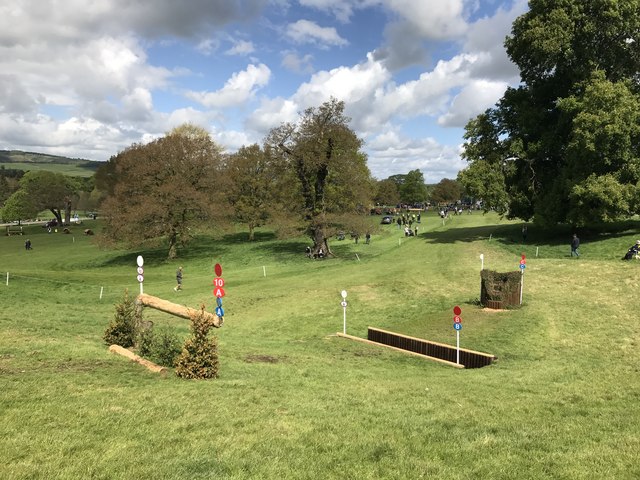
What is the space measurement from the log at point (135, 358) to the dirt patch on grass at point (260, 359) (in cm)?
312

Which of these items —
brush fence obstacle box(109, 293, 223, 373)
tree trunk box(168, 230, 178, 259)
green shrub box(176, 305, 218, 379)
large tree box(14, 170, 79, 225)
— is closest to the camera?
green shrub box(176, 305, 218, 379)

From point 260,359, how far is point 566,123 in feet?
113

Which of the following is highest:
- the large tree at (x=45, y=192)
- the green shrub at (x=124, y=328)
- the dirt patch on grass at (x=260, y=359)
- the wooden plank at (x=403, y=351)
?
the large tree at (x=45, y=192)

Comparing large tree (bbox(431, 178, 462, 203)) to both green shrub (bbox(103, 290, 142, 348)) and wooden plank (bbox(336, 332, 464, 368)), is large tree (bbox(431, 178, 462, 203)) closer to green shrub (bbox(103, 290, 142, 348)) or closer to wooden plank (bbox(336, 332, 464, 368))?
wooden plank (bbox(336, 332, 464, 368))

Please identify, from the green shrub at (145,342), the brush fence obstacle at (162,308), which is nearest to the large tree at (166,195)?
the brush fence obstacle at (162,308)

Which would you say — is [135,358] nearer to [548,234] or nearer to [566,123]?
[566,123]

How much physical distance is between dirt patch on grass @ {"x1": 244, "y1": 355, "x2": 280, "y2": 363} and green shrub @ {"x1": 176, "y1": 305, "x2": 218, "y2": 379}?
2.63 m

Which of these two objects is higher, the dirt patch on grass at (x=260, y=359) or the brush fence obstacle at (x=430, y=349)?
the dirt patch on grass at (x=260, y=359)

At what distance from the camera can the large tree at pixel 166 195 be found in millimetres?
45656

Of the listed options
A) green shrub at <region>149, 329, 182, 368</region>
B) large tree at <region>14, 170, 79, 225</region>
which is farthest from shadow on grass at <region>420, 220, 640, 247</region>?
large tree at <region>14, 170, 79, 225</region>

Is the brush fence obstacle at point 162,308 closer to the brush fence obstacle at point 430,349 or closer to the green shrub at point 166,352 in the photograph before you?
the green shrub at point 166,352

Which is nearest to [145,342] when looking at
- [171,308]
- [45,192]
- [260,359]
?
→ [171,308]

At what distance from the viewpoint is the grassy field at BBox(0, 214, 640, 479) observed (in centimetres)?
614

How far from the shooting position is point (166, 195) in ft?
151
